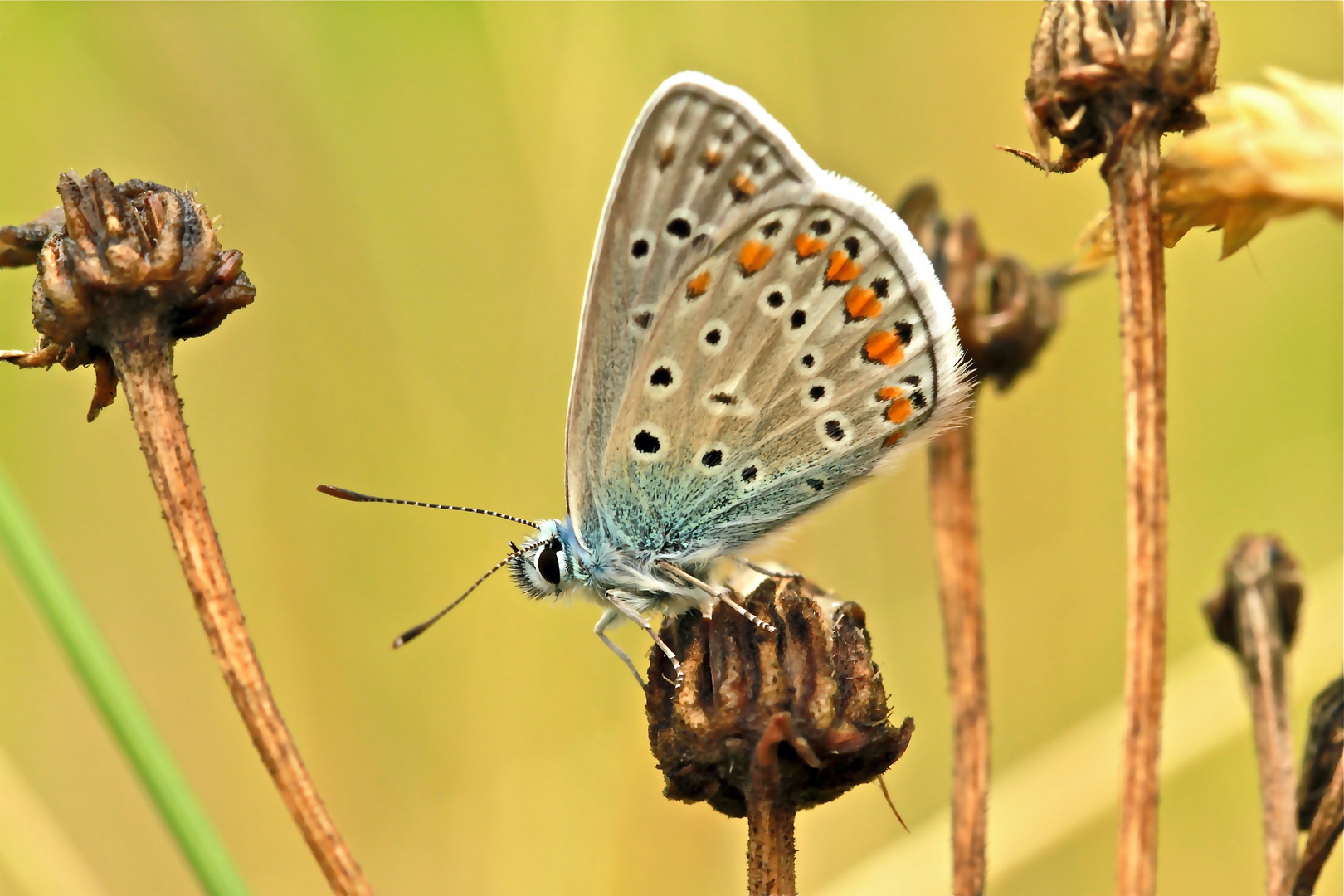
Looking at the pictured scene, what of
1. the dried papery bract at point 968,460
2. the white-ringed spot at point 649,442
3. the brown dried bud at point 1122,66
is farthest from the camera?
the white-ringed spot at point 649,442

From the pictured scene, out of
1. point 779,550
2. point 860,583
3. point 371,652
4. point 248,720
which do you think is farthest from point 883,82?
point 248,720

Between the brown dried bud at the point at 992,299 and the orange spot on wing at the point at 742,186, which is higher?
the orange spot on wing at the point at 742,186

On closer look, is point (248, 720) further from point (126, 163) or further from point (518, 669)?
point (126, 163)

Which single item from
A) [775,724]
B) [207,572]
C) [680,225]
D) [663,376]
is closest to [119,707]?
[207,572]

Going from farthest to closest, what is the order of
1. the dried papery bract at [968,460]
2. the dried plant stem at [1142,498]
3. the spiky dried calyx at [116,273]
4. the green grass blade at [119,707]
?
1. the dried papery bract at [968,460]
2. the spiky dried calyx at [116,273]
3. the dried plant stem at [1142,498]
4. the green grass blade at [119,707]

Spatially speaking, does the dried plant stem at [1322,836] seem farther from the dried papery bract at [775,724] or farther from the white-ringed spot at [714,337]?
the white-ringed spot at [714,337]

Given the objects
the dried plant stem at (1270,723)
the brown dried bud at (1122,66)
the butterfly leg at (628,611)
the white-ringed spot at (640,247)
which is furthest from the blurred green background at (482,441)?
the brown dried bud at (1122,66)

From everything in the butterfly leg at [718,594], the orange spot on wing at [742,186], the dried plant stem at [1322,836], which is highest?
the orange spot on wing at [742,186]

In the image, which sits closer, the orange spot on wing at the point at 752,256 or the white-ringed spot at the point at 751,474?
the orange spot on wing at the point at 752,256
